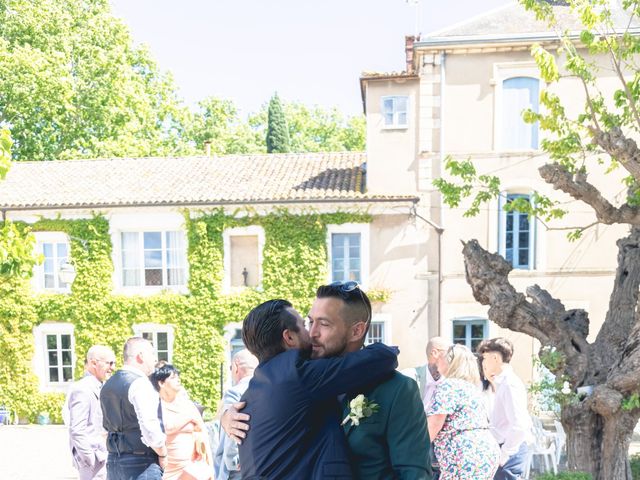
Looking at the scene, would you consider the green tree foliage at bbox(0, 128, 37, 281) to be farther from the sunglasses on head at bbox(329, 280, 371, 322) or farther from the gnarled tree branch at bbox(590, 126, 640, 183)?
the gnarled tree branch at bbox(590, 126, 640, 183)

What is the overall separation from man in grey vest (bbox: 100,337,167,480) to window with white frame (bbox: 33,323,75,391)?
44.1 feet

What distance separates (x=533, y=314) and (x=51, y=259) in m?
15.5

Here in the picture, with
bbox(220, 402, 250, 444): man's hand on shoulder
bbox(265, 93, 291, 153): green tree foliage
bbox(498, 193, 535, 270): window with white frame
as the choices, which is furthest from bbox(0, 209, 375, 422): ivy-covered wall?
bbox(265, 93, 291, 153): green tree foliage

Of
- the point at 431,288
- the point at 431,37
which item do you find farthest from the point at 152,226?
the point at 431,37

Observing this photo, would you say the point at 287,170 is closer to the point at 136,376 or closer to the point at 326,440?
the point at 136,376

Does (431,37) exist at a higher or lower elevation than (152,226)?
higher

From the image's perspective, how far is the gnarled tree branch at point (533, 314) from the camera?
20.6ft

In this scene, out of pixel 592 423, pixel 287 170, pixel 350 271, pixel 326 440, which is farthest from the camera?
pixel 287 170

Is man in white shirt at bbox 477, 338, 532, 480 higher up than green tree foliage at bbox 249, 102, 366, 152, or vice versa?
green tree foliage at bbox 249, 102, 366, 152

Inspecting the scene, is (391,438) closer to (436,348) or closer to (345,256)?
(436,348)

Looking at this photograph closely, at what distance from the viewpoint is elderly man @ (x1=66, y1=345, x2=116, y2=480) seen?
20.1 feet

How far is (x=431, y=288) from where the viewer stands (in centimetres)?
1612

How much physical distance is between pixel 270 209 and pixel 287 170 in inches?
87.7

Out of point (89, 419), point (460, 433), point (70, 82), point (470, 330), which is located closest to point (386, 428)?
point (460, 433)
